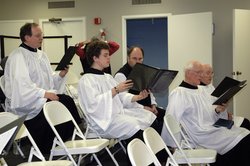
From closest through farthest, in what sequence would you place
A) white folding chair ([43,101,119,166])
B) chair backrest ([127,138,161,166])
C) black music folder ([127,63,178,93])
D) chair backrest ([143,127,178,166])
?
chair backrest ([127,138,161,166]), chair backrest ([143,127,178,166]), white folding chair ([43,101,119,166]), black music folder ([127,63,178,93])

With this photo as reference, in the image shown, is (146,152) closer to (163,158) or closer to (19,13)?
(163,158)

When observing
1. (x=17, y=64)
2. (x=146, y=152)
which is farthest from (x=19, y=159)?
(x=146, y=152)

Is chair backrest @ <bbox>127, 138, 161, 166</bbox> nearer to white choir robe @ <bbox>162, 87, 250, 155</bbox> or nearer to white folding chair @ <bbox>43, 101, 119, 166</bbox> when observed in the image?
white folding chair @ <bbox>43, 101, 119, 166</bbox>

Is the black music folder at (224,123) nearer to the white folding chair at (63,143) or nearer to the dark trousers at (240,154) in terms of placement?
the dark trousers at (240,154)

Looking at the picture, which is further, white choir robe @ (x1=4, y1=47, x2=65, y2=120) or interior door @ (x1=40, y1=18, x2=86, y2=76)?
interior door @ (x1=40, y1=18, x2=86, y2=76)

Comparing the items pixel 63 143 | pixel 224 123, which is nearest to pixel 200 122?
pixel 224 123

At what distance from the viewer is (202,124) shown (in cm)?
372

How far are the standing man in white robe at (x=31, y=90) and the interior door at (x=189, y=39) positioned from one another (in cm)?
315

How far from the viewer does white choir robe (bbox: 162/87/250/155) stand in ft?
11.7

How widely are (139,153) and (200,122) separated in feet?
5.47

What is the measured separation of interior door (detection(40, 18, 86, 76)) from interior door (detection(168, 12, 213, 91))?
190cm

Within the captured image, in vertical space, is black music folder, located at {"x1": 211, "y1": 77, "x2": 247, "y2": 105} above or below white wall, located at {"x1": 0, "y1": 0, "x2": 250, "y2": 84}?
below

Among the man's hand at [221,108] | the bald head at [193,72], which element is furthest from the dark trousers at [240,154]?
the bald head at [193,72]

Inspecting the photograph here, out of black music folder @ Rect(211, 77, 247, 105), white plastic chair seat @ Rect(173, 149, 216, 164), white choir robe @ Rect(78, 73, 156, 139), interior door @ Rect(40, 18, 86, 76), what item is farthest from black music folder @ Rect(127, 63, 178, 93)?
interior door @ Rect(40, 18, 86, 76)
